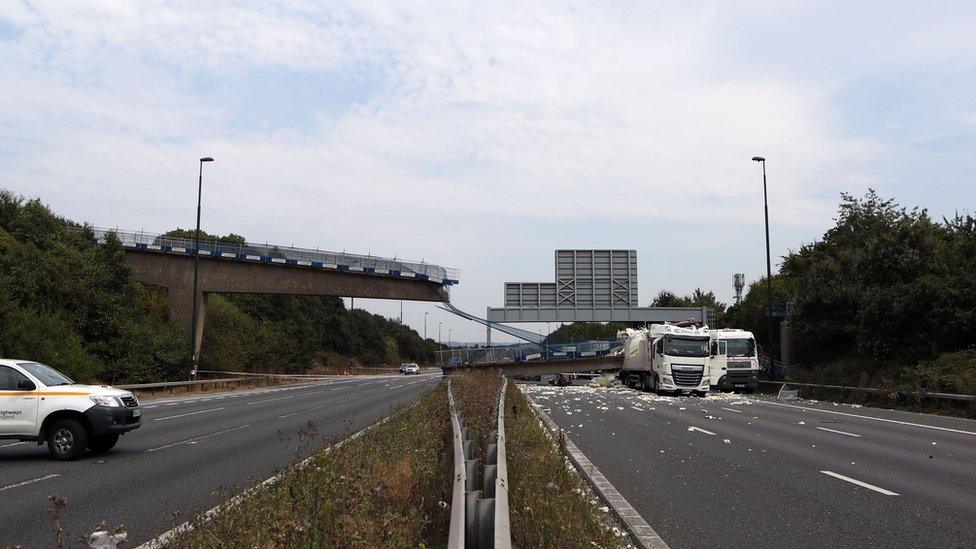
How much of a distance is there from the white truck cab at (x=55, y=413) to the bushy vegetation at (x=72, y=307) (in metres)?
22.5

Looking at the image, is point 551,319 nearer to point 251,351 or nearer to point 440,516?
point 251,351

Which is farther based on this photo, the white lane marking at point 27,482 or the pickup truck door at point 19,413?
the pickup truck door at point 19,413

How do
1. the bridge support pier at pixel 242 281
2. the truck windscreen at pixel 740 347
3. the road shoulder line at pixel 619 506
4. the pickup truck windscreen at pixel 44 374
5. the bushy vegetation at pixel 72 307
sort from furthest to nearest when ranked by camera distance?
1. the bridge support pier at pixel 242 281
2. the truck windscreen at pixel 740 347
3. the bushy vegetation at pixel 72 307
4. the pickup truck windscreen at pixel 44 374
5. the road shoulder line at pixel 619 506

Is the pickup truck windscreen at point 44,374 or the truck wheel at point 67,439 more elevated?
the pickup truck windscreen at point 44,374

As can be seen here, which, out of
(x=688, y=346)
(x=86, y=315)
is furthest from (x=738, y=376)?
(x=86, y=315)

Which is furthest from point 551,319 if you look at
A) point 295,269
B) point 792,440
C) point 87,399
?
point 87,399

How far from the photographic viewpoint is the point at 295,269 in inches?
2117

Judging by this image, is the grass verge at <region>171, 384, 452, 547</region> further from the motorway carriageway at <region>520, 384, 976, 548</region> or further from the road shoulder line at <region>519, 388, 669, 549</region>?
the motorway carriageway at <region>520, 384, 976, 548</region>

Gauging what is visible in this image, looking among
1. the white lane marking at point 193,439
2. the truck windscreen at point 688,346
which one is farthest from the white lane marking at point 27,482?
the truck windscreen at point 688,346

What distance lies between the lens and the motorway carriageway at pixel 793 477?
327 inches

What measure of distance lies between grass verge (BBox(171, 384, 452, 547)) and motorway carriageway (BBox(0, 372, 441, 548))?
535 mm

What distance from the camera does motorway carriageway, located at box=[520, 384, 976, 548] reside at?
8.31 m

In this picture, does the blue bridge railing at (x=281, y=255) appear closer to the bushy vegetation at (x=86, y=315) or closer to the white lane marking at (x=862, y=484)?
the bushy vegetation at (x=86, y=315)

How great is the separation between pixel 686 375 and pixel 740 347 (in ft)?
12.9
